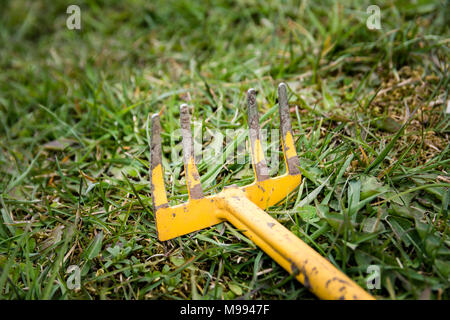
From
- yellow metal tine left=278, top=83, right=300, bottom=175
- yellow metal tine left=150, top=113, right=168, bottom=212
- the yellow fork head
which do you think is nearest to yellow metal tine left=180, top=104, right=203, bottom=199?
the yellow fork head

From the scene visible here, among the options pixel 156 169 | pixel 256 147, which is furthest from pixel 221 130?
pixel 156 169

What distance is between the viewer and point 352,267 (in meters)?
1.50

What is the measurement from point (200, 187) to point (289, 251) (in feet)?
1.67

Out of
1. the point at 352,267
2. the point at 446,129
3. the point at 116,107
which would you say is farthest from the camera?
the point at 116,107

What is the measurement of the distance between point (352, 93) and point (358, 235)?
1.24 m

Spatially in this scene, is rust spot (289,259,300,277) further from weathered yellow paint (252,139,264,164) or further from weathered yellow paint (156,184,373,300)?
weathered yellow paint (252,139,264,164)

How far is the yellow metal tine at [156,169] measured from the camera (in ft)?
4.94

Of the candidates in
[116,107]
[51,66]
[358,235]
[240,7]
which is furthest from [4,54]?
[358,235]

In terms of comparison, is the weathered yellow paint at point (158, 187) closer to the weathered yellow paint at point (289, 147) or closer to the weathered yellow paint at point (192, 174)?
the weathered yellow paint at point (192, 174)

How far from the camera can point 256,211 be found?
5.16ft

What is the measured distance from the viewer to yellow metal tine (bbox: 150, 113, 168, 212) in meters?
1.51

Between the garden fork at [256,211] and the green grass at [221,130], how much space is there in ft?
0.35

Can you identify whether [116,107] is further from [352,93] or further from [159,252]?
[352,93]

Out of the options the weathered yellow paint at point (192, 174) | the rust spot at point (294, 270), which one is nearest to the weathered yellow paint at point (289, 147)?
the weathered yellow paint at point (192, 174)
